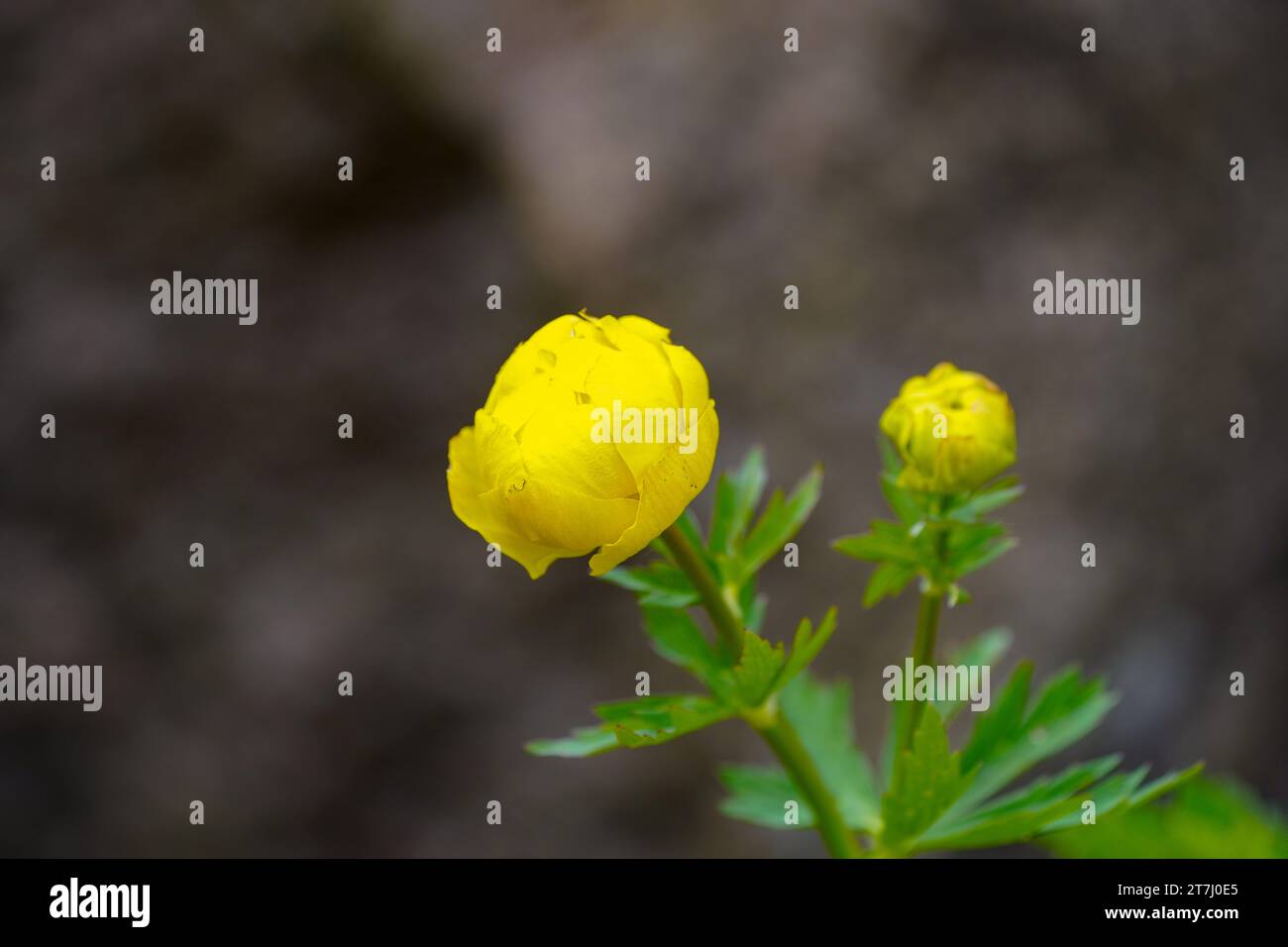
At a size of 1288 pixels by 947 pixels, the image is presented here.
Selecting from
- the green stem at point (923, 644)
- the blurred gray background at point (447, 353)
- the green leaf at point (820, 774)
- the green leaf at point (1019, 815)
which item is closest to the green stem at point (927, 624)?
the green stem at point (923, 644)

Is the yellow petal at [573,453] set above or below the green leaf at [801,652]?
above

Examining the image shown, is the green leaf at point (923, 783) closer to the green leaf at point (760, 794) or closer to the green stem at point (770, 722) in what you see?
the green stem at point (770, 722)

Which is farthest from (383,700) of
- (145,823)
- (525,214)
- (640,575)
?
(640,575)

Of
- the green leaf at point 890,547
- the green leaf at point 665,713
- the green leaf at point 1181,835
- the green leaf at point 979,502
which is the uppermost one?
the green leaf at point 979,502

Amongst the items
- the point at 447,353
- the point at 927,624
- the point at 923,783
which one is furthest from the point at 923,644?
the point at 447,353

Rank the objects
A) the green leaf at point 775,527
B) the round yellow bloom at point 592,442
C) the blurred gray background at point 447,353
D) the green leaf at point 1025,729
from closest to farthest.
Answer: the round yellow bloom at point 592,442, the green leaf at point 775,527, the green leaf at point 1025,729, the blurred gray background at point 447,353

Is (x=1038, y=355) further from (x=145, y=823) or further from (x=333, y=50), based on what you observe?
(x=145, y=823)
